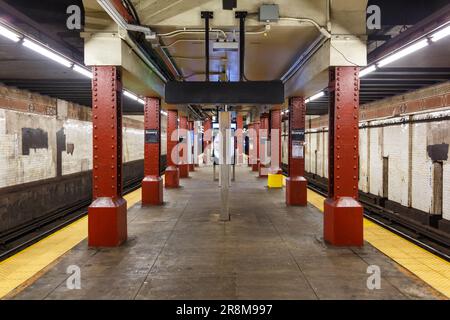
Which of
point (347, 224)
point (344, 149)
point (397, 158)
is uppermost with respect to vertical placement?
point (344, 149)

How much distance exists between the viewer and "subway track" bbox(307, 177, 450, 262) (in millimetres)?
6882

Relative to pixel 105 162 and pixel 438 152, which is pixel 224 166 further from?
pixel 438 152

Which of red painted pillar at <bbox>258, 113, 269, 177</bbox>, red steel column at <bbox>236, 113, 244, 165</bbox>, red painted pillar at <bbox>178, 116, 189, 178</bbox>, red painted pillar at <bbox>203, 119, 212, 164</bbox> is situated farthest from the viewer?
red painted pillar at <bbox>203, 119, 212, 164</bbox>

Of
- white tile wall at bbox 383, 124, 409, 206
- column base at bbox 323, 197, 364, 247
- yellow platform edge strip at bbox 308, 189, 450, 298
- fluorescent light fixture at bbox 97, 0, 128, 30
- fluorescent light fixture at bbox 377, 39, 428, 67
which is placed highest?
fluorescent light fixture at bbox 97, 0, 128, 30

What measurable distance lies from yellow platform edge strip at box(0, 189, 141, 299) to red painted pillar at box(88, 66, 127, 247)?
64 cm

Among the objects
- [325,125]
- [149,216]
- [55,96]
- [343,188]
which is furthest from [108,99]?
[325,125]

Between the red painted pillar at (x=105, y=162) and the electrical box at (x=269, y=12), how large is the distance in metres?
2.71

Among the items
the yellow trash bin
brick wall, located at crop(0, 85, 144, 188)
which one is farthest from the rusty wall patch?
brick wall, located at crop(0, 85, 144, 188)

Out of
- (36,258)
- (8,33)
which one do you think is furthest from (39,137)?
(8,33)

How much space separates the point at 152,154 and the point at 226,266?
667cm

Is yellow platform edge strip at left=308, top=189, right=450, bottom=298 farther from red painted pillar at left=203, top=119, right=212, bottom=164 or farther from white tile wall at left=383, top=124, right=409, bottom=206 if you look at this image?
red painted pillar at left=203, top=119, right=212, bottom=164

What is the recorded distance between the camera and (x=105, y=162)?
654 centimetres

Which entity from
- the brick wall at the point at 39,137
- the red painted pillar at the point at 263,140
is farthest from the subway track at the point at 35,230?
the red painted pillar at the point at 263,140

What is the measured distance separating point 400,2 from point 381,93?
190 inches
